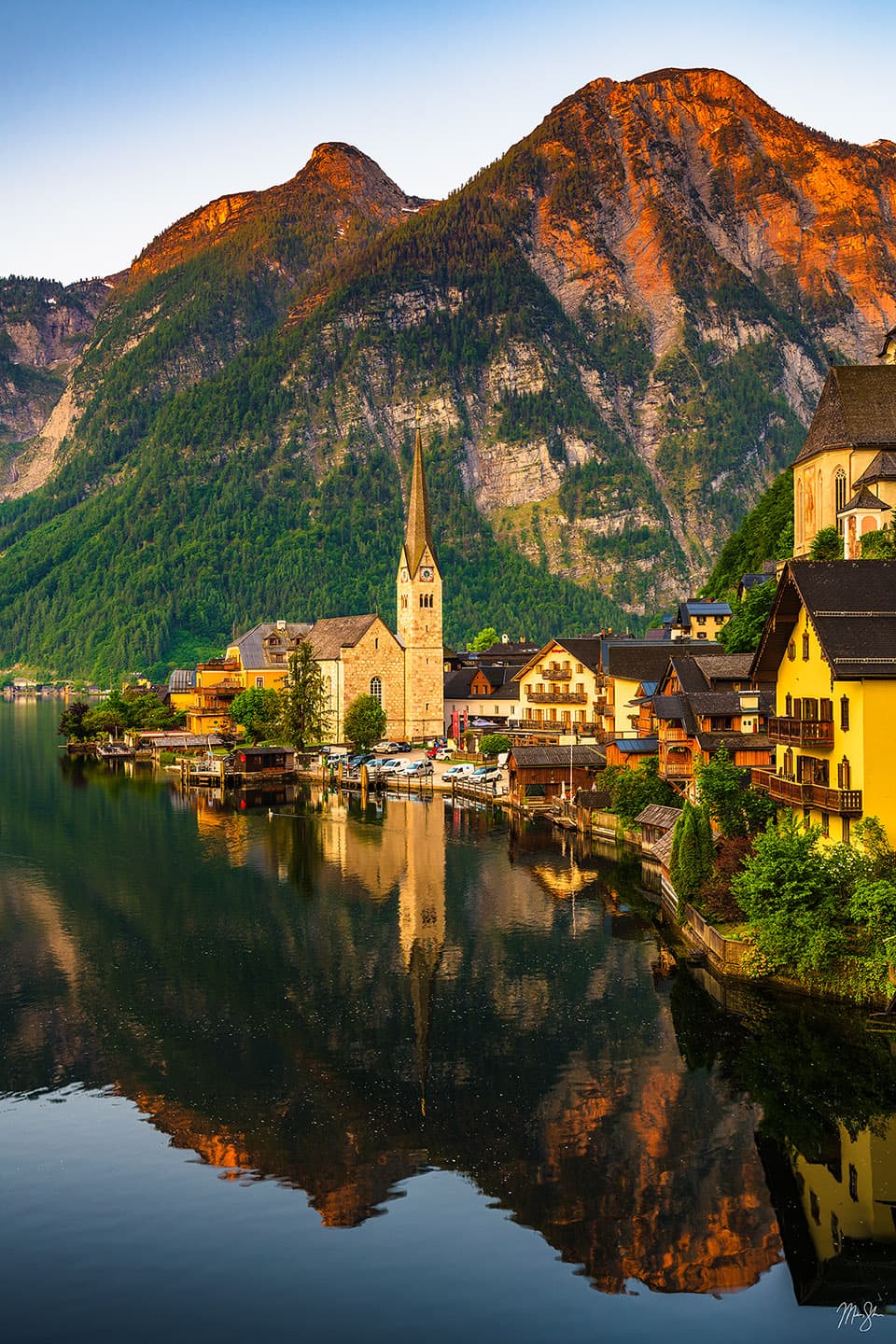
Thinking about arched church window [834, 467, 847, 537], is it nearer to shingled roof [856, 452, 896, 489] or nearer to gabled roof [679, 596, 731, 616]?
shingled roof [856, 452, 896, 489]

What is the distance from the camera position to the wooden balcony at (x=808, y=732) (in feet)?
135

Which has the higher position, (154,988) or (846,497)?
(846,497)

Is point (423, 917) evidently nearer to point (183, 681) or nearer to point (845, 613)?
point (845, 613)

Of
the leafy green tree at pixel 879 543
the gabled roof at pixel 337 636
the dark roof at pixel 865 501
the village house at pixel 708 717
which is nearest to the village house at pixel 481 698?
the gabled roof at pixel 337 636

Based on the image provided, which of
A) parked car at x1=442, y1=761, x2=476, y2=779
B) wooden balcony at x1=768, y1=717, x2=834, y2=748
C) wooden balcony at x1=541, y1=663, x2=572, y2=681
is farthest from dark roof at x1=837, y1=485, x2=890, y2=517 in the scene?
wooden balcony at x1=541, y1=663, x2=572, y2=681

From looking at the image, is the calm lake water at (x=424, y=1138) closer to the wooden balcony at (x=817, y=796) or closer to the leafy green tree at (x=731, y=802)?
the leafy green tree at (x=731, y=802)

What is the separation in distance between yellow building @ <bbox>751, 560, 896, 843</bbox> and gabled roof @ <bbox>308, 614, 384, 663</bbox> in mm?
82368

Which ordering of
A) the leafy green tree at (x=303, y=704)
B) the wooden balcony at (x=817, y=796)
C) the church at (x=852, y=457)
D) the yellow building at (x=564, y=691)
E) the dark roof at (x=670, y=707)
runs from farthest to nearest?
1. the leafy green tree at (x=303, y=704)
2. the yellow building at (x=564, y=691)
3. the church at (x=852, y=457)
4. the dark roof at (x=670, y=707)
5. the wooden balcony at (x=817, y=796)

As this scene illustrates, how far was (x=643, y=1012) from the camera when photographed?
1558 inches

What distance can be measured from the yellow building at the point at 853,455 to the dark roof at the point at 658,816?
1761 cm

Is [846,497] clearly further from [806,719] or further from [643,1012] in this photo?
[643,1012]

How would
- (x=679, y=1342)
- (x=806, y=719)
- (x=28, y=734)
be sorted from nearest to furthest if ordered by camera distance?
1. (x=679, y=1342)
2. (x=806, y=719)
3. (x=28, y=734)

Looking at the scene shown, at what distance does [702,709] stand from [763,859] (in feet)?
92.2

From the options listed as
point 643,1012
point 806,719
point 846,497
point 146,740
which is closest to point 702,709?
point 846,497
